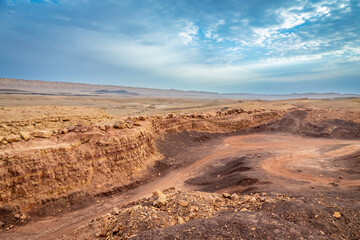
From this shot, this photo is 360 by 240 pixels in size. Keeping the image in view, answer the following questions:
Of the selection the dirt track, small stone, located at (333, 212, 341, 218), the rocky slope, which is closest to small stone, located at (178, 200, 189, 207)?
the rocky slope

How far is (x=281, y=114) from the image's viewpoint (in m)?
25.6

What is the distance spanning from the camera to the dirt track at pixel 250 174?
8860 millimetres

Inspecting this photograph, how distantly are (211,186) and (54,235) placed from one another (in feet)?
24.6

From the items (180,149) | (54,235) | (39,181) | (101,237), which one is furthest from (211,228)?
(180,149)

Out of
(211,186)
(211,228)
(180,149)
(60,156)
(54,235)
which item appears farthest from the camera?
(180,149)

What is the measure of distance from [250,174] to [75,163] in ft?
30.6

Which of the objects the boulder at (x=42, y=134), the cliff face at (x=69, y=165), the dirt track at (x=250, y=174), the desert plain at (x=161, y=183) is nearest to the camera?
the desert plain at (x=161, y=183)

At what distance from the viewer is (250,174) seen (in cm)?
1147

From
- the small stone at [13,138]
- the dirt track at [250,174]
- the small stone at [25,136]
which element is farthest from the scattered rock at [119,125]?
the small stone at [13,138]

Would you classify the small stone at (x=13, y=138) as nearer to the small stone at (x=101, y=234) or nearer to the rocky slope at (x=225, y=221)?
the rocky slope at (x=225, y=221)

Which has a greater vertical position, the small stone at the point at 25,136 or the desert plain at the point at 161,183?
the small stone at the point at 25,136

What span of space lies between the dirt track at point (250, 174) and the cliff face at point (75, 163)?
106 centimetres

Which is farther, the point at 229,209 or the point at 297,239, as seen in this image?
the point at 229,209

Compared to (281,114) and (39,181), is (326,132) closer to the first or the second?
(281,114)
